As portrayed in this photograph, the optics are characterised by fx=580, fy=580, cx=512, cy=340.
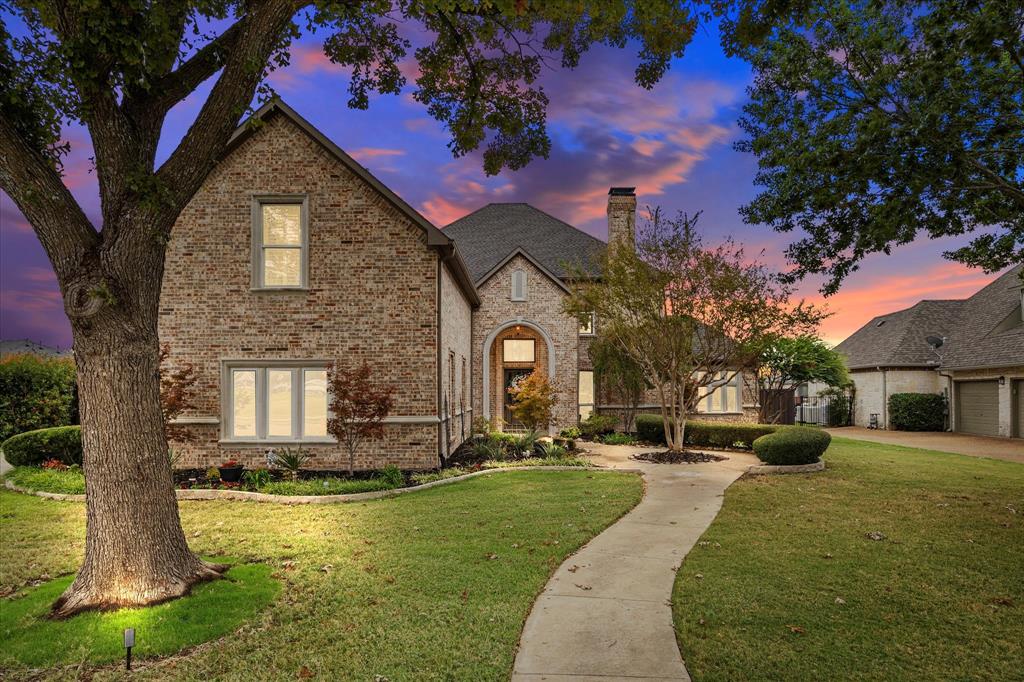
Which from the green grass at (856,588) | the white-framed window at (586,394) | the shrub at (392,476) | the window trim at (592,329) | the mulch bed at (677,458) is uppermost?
the window trim at (592,329)

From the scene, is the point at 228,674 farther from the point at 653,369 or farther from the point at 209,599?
Answer: the point at 653,369

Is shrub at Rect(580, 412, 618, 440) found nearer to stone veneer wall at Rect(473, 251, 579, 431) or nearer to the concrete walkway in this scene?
stone veneer wall at Rect(473, 251, 579, 431)

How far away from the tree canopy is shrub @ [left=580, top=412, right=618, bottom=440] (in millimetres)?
11400

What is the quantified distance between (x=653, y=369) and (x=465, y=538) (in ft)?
32.6

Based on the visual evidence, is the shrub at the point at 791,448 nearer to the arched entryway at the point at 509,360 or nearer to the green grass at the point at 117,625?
the arched entryway at the point at 509,360

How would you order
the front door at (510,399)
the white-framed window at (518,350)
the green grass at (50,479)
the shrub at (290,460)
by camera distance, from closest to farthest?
the green grass at (50,479) < the shrub at (290,460) < the front door at (510,399) < the white-framed window at (518,350)

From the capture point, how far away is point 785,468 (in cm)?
1345

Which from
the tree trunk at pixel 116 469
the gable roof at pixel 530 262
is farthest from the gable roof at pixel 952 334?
the tree trunk at pixel 116 469

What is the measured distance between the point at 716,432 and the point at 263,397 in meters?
13.2

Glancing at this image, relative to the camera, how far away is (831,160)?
9.02m

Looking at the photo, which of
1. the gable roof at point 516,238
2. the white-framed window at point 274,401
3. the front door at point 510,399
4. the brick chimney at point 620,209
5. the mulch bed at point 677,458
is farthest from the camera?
the gable roof at point 516,238

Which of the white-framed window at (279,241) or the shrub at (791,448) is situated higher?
the white-framed window at (279,241)

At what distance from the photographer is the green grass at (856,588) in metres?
A: 4.32

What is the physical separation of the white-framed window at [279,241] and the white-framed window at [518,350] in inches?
463
